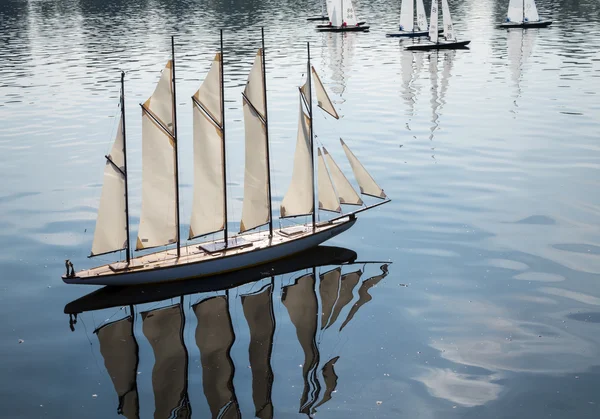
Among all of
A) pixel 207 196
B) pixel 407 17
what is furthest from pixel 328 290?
pixel 407 17

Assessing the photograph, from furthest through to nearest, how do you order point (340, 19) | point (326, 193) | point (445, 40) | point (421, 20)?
point (340, 19), point (421, 20), point (445, 40), point (326, 193)

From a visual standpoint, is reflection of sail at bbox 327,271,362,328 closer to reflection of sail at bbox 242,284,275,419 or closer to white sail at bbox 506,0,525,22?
reflection of sail at bbox 242,284,275,419

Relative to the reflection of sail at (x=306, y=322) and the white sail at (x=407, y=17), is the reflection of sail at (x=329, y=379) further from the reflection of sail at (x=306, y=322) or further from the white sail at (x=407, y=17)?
the white sail at (x=407, y=17)

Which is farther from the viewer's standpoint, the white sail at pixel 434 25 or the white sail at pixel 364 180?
the white sail at pixel 434 25

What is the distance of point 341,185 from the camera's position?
131 feet

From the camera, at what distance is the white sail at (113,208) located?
115 ft

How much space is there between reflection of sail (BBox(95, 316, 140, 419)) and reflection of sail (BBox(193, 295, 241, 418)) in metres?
2.46

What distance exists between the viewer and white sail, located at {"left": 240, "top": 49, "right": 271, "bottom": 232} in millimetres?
37812

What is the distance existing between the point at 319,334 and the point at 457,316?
18.8 ft

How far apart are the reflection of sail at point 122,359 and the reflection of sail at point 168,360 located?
682 mm

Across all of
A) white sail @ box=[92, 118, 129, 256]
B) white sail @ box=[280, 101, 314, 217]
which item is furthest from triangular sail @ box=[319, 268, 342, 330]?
white sail @ box=[92, 118, 129, 256]

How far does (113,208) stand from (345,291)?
11024 millimetres

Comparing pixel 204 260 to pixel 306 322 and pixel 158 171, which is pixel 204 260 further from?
pixel 306 322

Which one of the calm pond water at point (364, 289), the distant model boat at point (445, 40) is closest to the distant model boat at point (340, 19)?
the distant model boat at point (445, 40)
